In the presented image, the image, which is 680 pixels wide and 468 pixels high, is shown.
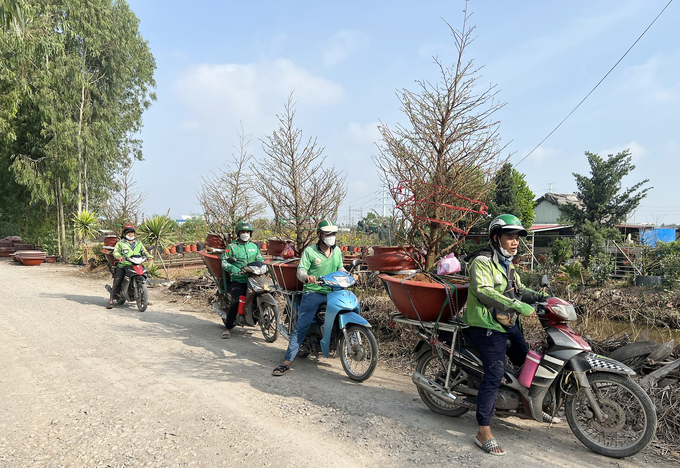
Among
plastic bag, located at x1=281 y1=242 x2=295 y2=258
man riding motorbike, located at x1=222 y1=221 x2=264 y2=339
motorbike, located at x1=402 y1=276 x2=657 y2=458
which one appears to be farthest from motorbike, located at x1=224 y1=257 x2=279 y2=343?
motorbike, located at x1=402 y1=276 x2=657 y2=458

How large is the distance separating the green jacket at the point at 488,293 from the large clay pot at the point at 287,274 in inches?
112

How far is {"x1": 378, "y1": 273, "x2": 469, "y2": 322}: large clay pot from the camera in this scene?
3.74m

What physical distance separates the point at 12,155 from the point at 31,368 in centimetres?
2036

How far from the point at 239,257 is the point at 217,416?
130 inches

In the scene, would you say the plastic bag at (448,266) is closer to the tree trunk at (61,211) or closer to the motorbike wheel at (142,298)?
the motorbike wheel at (142,298)

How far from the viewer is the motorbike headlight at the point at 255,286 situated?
253 inches

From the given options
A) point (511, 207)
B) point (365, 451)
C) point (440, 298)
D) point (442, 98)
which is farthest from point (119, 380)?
point (511, 207)

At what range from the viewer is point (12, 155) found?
20.8m

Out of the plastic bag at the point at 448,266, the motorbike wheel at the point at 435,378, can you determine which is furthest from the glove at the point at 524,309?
the plastic bag at the point at 448,266

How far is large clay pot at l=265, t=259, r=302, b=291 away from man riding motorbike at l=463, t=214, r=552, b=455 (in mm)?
2811

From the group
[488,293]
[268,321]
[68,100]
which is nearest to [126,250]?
→ [268,321]

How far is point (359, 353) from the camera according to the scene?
4703 millimetres

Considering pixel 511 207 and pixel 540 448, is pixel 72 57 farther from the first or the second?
pixel 540 448

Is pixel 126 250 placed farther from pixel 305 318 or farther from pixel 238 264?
pixel 305 318
